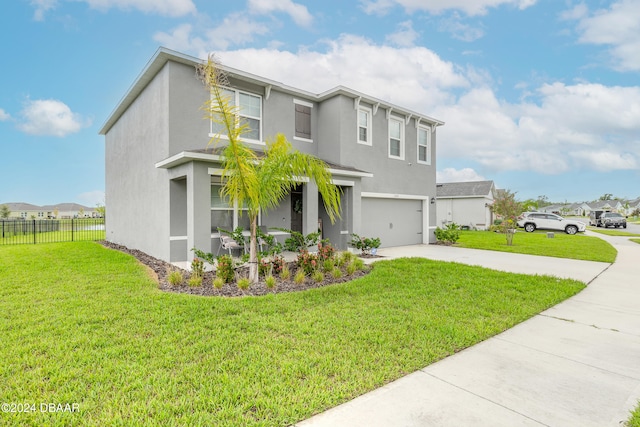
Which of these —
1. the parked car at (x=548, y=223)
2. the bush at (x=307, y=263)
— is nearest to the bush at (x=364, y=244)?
the bush at (x=307, y=263)

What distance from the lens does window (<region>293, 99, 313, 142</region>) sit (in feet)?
40.0

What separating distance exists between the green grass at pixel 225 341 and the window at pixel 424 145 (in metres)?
9.59

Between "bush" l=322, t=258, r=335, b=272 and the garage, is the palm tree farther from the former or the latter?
→ the garage

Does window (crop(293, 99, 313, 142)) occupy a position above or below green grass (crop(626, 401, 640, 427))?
above

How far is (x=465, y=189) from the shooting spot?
29359 millimetres

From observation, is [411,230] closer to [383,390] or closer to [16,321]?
[383,390]

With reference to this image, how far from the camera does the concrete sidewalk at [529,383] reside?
2.56 m

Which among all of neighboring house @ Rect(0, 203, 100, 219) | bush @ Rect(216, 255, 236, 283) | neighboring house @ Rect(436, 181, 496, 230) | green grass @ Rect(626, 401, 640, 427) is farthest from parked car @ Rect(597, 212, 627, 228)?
neighboring house @ Rect(0, 203, 100, 219)

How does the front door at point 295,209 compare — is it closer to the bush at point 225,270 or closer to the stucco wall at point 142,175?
the stucco wall at point 142,175

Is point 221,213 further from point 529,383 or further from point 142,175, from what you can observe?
point 529,383

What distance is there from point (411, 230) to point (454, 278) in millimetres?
7883

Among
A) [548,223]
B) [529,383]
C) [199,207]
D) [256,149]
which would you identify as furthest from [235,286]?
[548,223]

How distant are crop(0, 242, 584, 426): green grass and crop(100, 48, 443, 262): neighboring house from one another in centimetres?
302

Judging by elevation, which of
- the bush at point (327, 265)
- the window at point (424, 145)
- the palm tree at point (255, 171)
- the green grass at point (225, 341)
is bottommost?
the green grass at point (225, 341)
